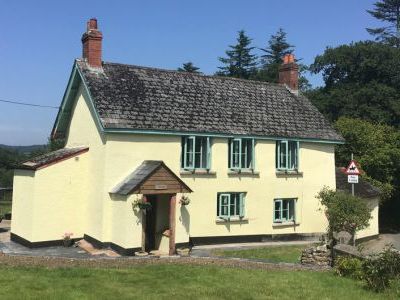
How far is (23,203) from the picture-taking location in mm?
→ 21297

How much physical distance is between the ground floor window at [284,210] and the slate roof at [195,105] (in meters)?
3.53

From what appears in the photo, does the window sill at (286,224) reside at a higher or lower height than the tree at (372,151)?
lower

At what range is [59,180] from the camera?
818 inches

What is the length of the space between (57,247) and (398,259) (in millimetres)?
14047

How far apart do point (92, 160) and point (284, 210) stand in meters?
10.4

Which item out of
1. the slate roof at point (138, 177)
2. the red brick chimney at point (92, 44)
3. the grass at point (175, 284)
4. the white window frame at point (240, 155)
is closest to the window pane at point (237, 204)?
the white window frame at point (240, 155)

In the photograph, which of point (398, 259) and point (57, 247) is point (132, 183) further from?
point (398, 259)

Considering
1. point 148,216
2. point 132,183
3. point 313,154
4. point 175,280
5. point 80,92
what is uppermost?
point 80,92

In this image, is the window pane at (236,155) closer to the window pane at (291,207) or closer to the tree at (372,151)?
the window pane at (291,207)

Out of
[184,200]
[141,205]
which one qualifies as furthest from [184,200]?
[141,205]

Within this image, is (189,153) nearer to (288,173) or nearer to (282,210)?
(288,173)

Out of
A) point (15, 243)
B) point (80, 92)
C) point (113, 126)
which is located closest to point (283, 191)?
point (113, 126)

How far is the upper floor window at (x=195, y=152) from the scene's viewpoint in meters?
22.0

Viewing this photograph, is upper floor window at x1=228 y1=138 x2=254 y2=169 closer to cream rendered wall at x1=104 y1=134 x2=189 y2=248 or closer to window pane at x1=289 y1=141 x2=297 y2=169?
window pane at x1=289 y1=141 x2=297 y2=169
